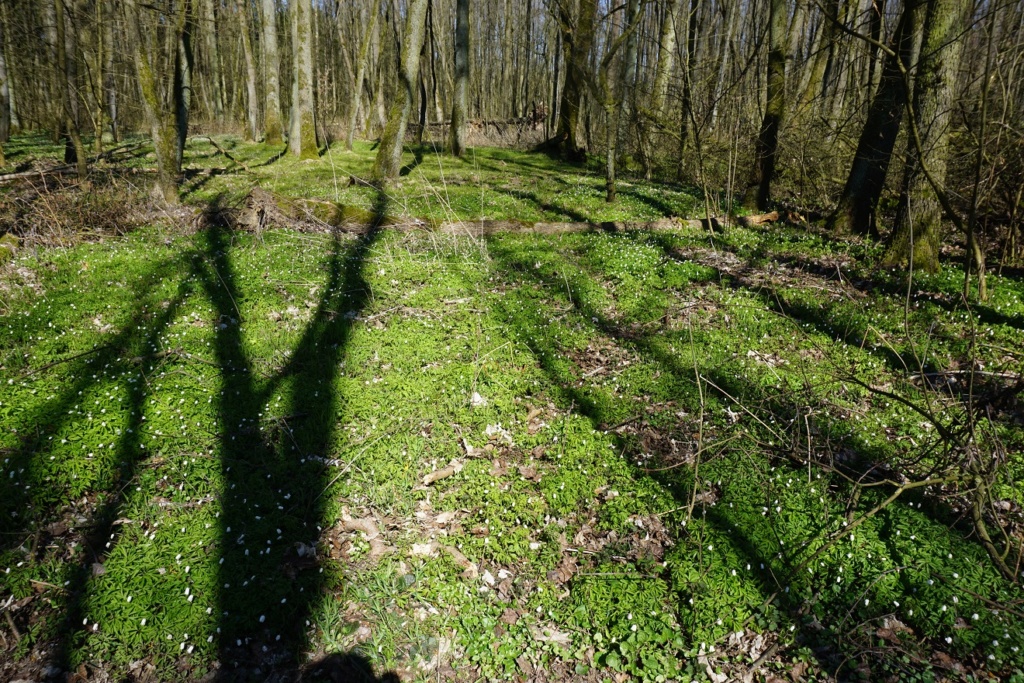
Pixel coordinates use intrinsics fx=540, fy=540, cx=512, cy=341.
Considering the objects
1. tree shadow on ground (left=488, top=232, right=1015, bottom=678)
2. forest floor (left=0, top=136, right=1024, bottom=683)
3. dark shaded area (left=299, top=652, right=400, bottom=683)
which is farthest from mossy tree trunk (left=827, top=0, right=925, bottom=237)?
dark shaded area (left=299, top=652, right=400, bottom=683)

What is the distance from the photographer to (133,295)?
28.0 ft

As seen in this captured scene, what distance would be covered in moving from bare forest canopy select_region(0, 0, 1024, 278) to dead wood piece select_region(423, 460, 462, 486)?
5.20 m

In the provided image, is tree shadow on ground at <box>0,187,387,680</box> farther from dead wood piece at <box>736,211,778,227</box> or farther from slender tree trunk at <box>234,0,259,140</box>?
slender tree trunk at <box>234,0,259,140</box>

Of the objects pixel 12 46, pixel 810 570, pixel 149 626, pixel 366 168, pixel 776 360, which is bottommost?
pixel 149 626

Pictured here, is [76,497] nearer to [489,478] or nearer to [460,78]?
[489,478]

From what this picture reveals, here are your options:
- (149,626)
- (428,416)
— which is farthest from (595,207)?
(149,626)

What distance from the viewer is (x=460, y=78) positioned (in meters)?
25.7

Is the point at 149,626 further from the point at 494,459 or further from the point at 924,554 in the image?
the point at 924,554

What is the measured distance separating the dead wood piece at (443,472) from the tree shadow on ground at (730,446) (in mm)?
1684

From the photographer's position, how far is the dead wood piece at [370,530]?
4922 mm

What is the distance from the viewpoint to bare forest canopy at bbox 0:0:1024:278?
29.8ft

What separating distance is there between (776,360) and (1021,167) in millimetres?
6262

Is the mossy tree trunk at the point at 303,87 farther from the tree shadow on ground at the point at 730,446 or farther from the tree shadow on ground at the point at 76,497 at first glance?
the tree shadow on ground at the point at 76,497

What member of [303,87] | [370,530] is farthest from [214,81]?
[370,530]
